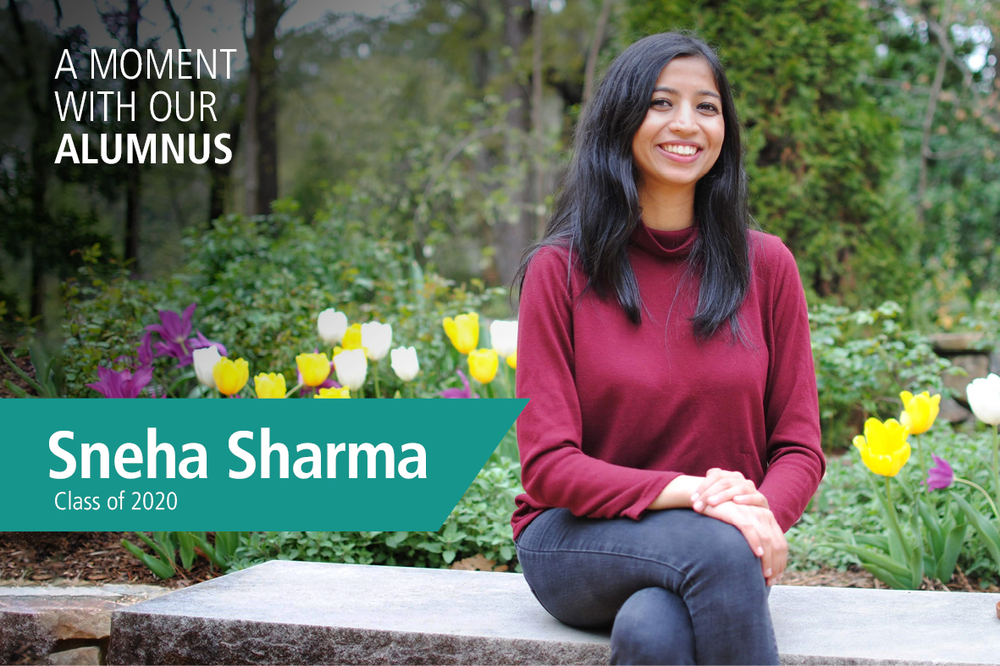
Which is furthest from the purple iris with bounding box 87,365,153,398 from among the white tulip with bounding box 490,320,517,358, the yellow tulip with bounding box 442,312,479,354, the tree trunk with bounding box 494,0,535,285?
the tree trunk with bounding box 494,0,535,285

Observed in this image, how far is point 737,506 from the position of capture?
4.87ft

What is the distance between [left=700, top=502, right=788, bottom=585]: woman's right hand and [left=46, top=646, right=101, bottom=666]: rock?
156 centimetres

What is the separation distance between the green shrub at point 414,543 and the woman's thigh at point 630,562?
0.77 metres

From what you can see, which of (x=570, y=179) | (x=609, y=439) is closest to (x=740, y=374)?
(x=609, y=439)

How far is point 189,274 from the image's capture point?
4336mm

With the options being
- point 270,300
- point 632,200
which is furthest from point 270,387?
point 632,200

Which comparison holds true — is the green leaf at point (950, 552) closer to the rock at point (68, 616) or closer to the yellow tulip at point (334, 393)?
the yellow tulip at point (334, 393)

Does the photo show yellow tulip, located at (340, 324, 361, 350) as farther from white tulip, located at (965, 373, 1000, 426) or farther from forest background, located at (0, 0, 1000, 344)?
white tulip, located at (965, 373, 1000, 426)

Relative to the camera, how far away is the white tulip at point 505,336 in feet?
9.34

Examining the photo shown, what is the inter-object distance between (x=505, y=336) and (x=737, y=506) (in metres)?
1.46

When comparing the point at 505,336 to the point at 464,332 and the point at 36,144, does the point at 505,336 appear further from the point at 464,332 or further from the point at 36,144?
the point at 36,144

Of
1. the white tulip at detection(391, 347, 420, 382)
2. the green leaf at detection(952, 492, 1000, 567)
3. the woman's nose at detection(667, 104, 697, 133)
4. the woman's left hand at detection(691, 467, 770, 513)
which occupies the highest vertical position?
the woman's nose at detection(667, 104, 697, 133)

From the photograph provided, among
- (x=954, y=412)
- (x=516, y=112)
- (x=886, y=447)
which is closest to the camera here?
(x=886, y=447)

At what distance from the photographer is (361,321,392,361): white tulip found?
276 centimetres
